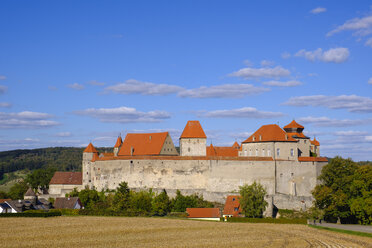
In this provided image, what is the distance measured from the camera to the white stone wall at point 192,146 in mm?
80000

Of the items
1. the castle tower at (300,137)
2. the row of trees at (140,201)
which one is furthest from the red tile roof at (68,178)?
the castle tower at (300,137)

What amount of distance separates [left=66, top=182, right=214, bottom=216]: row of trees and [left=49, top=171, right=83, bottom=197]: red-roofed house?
8.83 meters

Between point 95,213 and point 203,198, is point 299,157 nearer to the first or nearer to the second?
point 203,198

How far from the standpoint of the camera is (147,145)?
267ft

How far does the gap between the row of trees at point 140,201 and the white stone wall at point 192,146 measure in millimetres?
8272

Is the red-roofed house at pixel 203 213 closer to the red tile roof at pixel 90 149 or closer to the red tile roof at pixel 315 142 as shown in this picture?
the red tile roof at pixel 90 149

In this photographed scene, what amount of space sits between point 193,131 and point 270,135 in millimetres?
12396

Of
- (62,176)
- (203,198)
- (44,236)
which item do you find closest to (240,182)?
(203,198)

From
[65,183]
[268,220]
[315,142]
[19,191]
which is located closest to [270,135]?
[315,142]

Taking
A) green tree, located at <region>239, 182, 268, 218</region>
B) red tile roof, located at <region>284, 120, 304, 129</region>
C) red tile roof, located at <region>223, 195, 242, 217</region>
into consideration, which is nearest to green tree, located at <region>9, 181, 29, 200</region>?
red tile roof, located at <region>223, 195, 242, 217</region>

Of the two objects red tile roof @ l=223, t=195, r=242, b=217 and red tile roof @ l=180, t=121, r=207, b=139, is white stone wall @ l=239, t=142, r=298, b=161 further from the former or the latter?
red tile roof @ l=223, t=195, r=242, b=217

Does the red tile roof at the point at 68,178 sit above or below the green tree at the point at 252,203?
above

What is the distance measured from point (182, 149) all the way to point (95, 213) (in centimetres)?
2248

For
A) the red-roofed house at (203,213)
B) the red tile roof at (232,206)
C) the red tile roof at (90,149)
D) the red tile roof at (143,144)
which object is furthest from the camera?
the red tile roof at (90,149)
